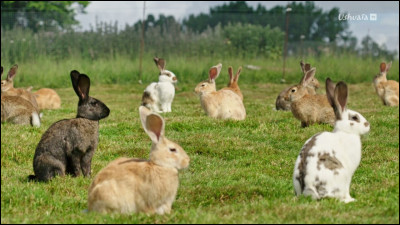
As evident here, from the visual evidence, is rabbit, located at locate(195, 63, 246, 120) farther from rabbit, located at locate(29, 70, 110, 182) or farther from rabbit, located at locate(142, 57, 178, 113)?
rabbit, located at locate(29, 70, 110, 182)

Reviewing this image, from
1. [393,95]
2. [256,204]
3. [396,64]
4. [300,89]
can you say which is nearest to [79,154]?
[256,204]

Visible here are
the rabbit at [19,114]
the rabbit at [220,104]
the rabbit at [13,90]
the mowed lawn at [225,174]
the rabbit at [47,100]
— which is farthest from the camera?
the rabbit at [47,100]

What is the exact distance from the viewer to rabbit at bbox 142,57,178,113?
14987 mm

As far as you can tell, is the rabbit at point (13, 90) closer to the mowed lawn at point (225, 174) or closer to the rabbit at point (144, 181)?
the mowed lawn at point (225, 174)

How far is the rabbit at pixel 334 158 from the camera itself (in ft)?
19.1

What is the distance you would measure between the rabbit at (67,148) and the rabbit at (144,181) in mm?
1905

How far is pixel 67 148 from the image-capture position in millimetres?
7371

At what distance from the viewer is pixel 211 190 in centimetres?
682

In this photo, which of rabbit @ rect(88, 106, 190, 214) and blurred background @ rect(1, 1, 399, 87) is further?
blurred background @ rect(1, 1, 399, 87)

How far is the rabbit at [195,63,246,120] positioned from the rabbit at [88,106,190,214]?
6917 millimetres

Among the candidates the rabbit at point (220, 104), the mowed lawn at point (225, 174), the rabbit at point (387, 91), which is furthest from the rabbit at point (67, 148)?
the rabbit at point (387, 91)

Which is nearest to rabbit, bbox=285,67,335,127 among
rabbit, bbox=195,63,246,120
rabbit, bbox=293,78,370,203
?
rabbit, bbox=195,63,246,120

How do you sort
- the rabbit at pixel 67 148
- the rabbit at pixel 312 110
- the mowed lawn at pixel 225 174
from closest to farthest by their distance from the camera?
the mowed lawn at pixel 225 174 → the rabbit at pixel 67 148 → the rabbit at pixel 312 110

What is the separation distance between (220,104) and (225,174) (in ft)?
16.6
